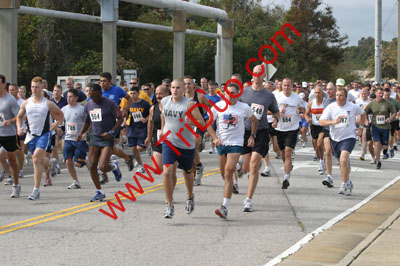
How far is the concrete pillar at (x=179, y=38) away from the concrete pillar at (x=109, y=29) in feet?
14.9

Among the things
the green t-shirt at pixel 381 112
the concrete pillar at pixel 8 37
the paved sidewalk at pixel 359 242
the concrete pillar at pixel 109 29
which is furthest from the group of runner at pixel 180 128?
the concrete pillar at pixel 109 29

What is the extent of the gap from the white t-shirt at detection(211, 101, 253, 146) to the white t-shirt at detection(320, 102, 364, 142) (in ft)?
9.35

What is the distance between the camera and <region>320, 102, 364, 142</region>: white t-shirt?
41.1 ft

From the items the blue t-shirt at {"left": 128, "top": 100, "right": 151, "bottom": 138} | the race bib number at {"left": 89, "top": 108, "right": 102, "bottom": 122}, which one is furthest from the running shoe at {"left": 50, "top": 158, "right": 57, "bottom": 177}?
the race bib number at {"left": 89, "top": 108, "right": 102, "bottom": 122}

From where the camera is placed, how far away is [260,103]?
11.5 meters

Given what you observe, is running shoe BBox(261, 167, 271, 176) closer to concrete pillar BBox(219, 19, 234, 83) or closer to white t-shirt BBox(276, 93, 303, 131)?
white t-shirt BBox(276, 93, 303, 131)

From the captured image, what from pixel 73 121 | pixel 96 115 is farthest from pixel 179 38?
pixel 96 115

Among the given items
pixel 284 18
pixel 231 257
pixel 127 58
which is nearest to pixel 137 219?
pixel 231 257

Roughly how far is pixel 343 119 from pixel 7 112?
18.6 feet

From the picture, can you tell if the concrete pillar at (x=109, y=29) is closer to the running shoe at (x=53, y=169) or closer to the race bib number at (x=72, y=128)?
the running shoe at (x=53, y=169)

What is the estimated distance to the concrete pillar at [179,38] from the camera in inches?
1162

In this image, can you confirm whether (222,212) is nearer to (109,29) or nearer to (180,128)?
(180,128)

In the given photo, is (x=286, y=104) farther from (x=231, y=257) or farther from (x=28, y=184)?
(x=231, y=257)

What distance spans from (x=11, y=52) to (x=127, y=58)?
33138mm
